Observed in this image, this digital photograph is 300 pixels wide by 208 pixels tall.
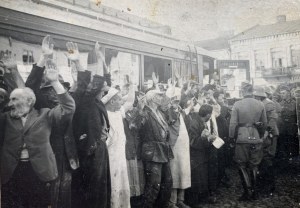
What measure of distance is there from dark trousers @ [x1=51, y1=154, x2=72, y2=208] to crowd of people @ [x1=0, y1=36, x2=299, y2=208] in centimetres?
1

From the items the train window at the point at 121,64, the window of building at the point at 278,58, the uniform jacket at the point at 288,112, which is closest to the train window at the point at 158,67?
the train window at the point at 121,64

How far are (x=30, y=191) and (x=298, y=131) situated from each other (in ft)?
21.3

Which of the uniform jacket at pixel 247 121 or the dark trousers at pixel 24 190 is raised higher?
the uniform jacket at pixel 247 121

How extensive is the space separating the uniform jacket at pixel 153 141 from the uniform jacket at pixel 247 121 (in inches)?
69.4

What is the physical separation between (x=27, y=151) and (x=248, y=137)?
3.81 m

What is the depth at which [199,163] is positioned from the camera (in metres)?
4.88

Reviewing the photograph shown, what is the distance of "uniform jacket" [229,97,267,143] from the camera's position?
5281 millimetres

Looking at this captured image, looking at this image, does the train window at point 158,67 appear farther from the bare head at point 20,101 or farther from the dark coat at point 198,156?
the bare head at point 20,101

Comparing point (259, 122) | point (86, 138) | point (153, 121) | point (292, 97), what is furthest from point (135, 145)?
point (292, 97)

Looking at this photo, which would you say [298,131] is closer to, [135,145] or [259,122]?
[259,122]

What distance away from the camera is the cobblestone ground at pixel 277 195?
16.0ft

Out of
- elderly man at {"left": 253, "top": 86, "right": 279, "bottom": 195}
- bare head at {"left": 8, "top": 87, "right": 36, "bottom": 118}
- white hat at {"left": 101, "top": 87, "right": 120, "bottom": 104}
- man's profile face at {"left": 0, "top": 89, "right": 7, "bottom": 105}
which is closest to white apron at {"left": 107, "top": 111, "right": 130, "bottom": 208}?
white hat at {"left": 101, "top": 87, "right": 120, "bottom": 104}

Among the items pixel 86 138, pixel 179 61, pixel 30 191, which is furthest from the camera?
pixel 179 61

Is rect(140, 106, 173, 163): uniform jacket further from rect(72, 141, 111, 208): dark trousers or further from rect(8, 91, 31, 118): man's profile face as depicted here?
rect(8, 91, 31, 118): man's profile face
